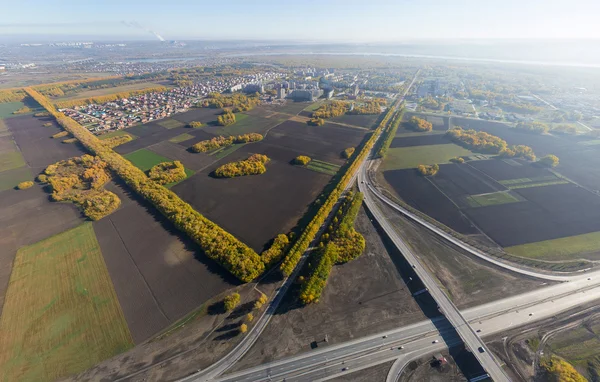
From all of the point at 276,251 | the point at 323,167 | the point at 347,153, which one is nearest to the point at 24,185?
the point at 276,251

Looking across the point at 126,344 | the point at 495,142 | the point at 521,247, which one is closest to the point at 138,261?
the point at 126,344

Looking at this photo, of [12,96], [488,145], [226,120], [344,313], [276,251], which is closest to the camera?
[344,313]

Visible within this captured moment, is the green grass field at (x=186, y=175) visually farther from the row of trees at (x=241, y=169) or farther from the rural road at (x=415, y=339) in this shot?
the rural road at (x=415, y=339)

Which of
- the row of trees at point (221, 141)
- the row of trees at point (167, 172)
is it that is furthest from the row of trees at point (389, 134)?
the row of trees at point (167, 172)

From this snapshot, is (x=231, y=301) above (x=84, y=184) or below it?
below

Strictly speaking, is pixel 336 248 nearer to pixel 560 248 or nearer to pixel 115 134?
pixel 560 248

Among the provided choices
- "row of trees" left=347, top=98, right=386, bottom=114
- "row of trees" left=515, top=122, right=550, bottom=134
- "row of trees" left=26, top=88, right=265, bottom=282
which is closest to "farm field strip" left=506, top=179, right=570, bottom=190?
"row of trees" left=515, top=122, right=550, bottom=134

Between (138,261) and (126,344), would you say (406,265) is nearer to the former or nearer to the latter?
(126,344)
